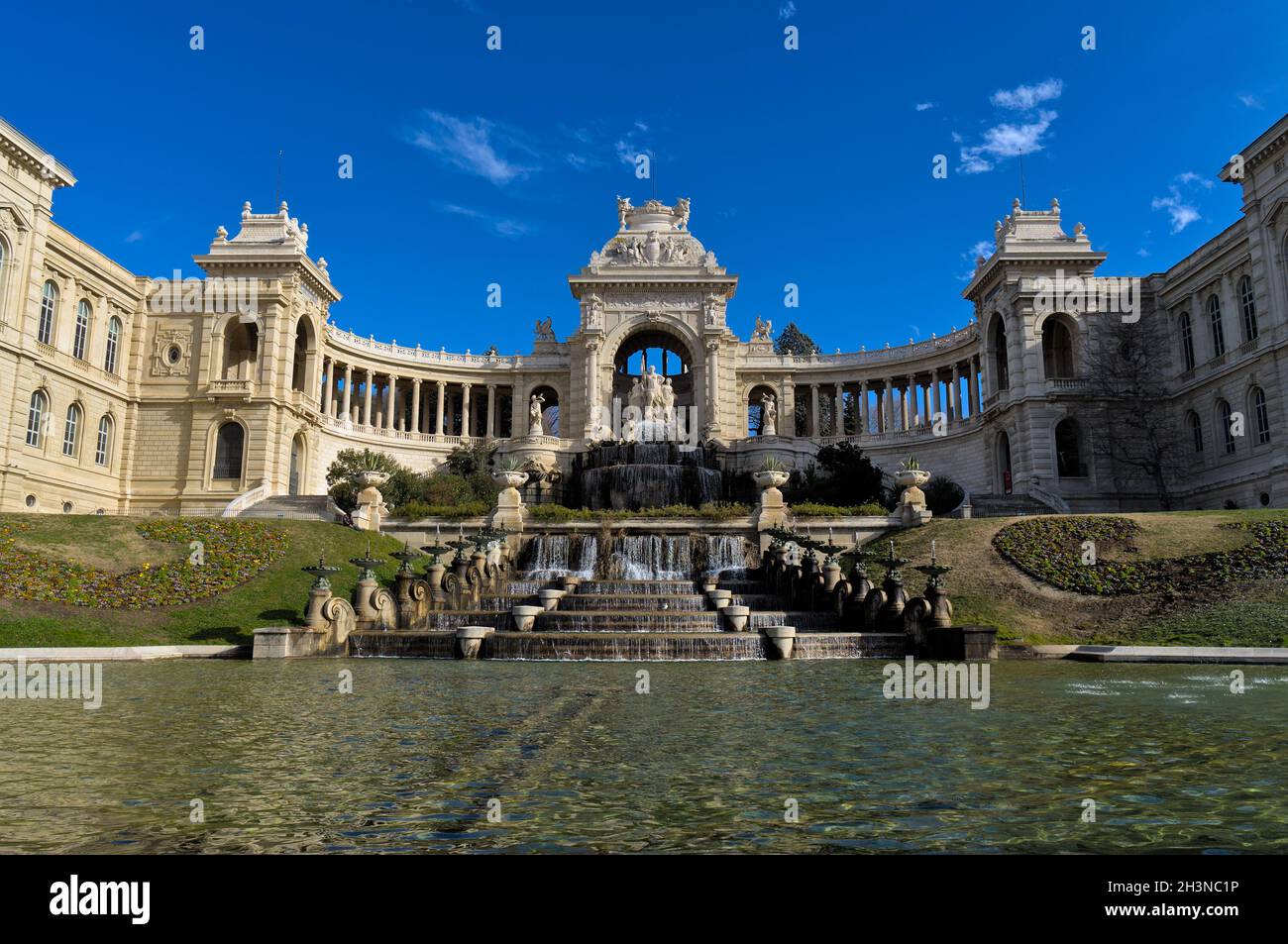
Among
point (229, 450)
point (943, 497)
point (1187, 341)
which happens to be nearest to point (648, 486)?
point (943, 497)

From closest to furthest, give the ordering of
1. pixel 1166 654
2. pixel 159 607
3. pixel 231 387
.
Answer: pixel 1166 654 → pixel 159 607 → pixel 231 387

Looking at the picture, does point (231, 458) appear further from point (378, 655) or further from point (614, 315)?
point (378, 655)

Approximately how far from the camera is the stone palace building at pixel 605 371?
137ft

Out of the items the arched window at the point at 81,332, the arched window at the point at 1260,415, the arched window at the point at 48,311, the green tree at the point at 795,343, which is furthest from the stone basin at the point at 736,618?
the green tree at the point at 795,343

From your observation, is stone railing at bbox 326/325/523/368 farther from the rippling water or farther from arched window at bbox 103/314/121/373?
the rippling water

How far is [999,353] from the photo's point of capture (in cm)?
6078

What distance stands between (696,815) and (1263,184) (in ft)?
166

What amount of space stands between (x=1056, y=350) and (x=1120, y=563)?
39.4 meters

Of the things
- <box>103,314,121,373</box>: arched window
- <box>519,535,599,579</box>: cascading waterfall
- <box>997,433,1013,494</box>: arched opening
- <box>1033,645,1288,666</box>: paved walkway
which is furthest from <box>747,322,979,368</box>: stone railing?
<box>1033,645,1288,666</box>: paved walkway

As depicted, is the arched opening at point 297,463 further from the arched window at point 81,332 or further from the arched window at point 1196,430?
the arched window at point 1196,430

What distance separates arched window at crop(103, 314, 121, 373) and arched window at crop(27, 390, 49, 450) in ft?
20.9

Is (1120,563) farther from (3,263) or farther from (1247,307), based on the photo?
(3,263)

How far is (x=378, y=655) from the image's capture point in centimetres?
1966

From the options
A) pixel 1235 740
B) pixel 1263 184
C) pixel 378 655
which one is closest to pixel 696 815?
pixel 1235 740
